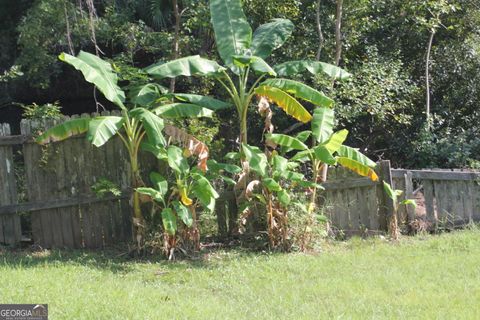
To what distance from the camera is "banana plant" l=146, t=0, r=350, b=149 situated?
9.46 meters

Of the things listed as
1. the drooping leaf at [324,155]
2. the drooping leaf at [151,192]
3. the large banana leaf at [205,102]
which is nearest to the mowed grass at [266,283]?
the drooping leaf at [151,192]

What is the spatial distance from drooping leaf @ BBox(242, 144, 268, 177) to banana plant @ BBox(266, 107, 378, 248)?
0.44 metres

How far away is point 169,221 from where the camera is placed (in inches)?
360

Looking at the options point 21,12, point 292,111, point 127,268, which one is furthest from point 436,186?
point 21,12

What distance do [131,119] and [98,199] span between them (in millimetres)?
1599

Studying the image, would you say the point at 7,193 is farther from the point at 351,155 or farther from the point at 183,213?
the point at 351,155

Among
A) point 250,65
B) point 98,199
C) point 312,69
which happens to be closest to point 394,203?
point 312,69

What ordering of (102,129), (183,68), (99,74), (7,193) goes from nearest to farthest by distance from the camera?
(102,129) < (99,74) < (183,68) < (7,193)

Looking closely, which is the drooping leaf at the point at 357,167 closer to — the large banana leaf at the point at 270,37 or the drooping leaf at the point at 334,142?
the drooping leaf at the point at 334,142

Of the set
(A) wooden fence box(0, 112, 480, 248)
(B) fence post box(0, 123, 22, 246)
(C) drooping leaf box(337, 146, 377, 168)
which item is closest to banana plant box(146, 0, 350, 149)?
(C) drooping leaf box(337, 146, 377, 168)

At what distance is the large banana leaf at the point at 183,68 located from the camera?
362 inches

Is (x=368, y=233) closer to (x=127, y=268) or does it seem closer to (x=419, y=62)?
(x=127, y=268)

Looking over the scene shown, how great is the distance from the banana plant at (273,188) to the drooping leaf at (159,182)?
1255 mm

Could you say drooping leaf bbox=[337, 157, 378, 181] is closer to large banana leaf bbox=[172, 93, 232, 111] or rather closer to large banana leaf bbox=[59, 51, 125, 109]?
large banana leaf bbox=[172, 93, 232, 111]
